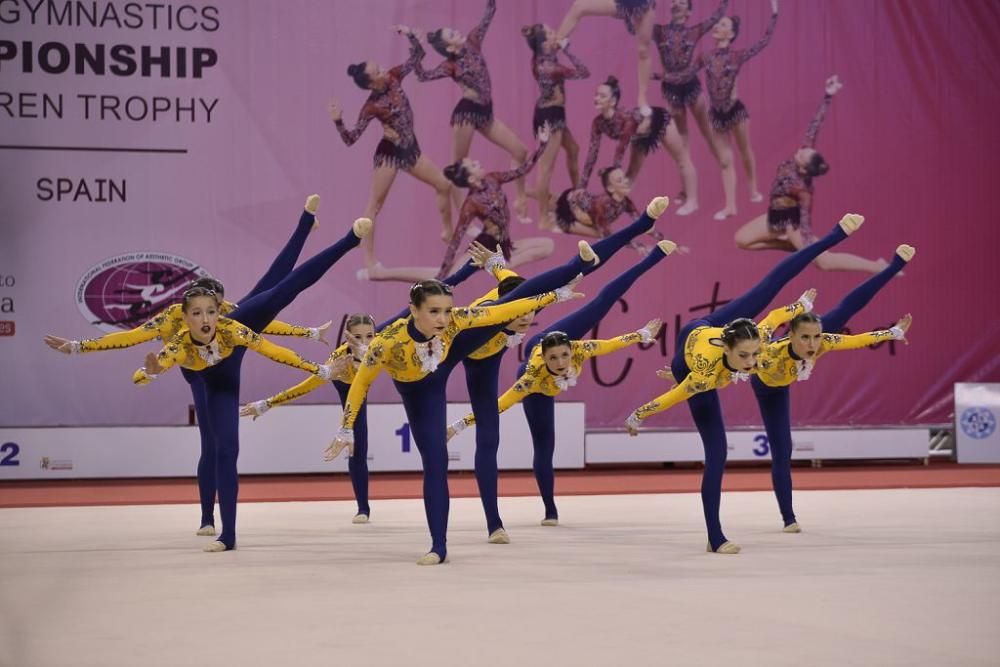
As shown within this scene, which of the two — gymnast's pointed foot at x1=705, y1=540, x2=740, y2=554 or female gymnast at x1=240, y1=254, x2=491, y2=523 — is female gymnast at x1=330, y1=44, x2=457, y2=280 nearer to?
female gymnast at x1=240, y1=254, x2=491, y2=523

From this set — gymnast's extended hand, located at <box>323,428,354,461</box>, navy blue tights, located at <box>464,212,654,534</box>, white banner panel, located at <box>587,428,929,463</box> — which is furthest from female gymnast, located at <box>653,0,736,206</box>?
gymnast's extended hand, located at <box>323,428,354,461</box>

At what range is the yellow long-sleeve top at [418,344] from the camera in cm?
605

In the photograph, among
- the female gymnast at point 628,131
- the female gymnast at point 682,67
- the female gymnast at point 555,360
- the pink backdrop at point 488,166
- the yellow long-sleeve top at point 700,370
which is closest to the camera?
the yellow long-sleeve top at point 700,370

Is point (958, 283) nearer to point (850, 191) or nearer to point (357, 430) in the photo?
point (850, 191)

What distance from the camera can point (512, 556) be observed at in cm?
658

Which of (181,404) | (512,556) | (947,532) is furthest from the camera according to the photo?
(181,404)

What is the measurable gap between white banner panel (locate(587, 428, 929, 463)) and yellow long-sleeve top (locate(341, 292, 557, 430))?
782cm

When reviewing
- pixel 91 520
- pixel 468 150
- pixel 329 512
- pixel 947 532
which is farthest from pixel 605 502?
pixel 468 150

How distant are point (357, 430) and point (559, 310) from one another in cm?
568

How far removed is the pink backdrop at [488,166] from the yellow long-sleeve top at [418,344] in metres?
7.75

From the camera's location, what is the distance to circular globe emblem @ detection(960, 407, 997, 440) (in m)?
14.6

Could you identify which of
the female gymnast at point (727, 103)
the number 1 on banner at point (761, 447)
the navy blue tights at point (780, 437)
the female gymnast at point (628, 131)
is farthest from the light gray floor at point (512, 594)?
the female gymnast at point (727, 103)

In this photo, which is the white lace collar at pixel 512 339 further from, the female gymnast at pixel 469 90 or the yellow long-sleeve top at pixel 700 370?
the female gymnast at pixel 469 90

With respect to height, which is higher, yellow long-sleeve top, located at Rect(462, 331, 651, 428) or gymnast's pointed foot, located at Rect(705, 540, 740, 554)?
yellow long-sleeve top, located at Rect(462, 331, 651, 428)
